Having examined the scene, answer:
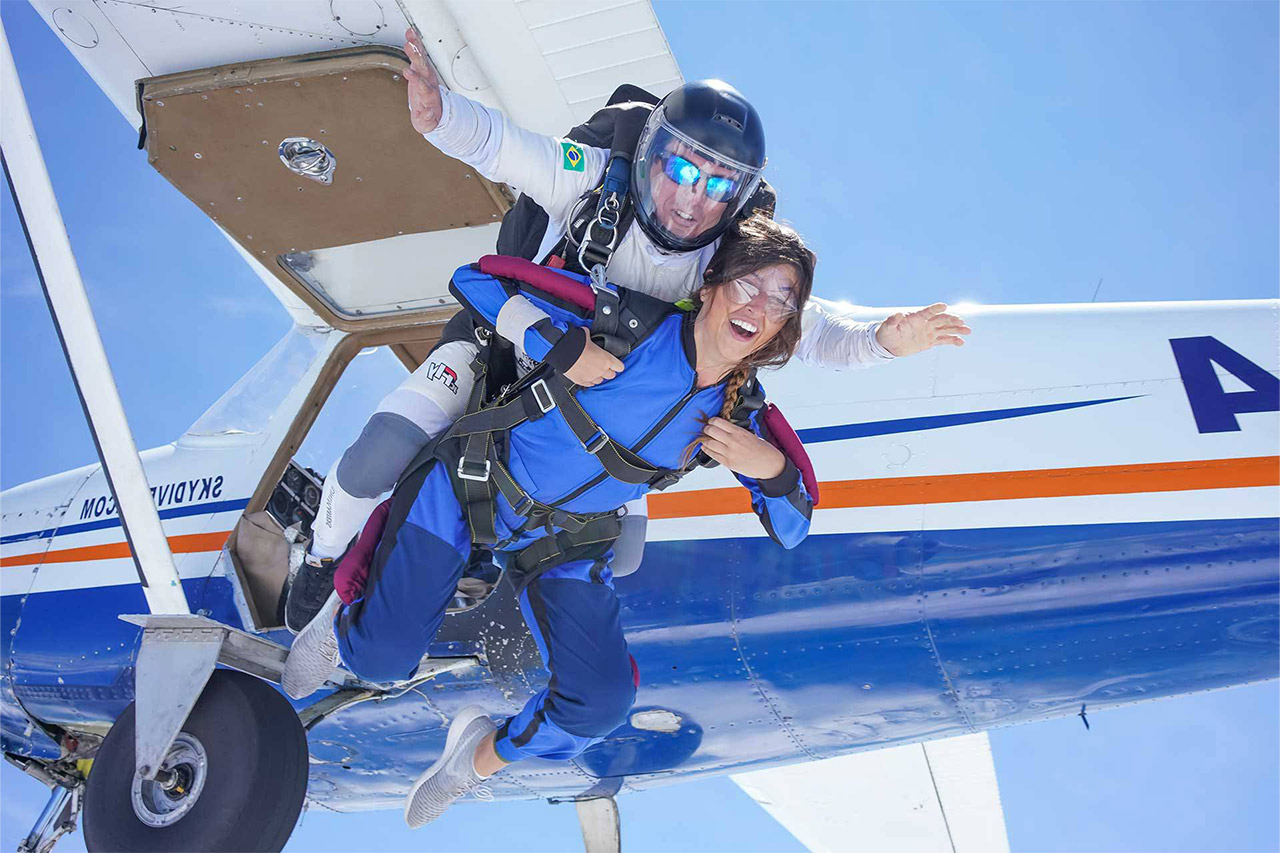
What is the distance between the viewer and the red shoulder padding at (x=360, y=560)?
373cm

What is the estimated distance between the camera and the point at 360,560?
3.76m

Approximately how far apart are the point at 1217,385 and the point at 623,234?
2.22 meters

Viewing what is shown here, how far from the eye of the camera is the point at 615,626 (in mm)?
3799

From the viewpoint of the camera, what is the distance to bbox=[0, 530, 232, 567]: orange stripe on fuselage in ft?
17.5

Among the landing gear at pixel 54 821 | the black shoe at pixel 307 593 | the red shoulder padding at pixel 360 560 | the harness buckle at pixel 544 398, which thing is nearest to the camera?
the harness buckle at pixel 544 398

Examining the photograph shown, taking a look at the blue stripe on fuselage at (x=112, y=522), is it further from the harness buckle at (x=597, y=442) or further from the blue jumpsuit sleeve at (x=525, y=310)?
the harness buckle at (x=597, y=442)

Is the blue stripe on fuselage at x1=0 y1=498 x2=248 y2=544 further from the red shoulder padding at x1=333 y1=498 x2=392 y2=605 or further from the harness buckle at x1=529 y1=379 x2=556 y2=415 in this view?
the harness buckle at x1=529 y1=379 x2=556 y2=415

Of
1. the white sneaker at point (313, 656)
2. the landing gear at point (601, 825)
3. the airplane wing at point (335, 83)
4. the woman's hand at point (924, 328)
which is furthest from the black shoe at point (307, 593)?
the landing gear at point (601, 825)

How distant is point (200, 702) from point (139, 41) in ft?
8.21

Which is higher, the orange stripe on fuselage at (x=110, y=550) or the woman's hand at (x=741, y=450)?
the orange stripe on fuselage at (x=110, y=550)

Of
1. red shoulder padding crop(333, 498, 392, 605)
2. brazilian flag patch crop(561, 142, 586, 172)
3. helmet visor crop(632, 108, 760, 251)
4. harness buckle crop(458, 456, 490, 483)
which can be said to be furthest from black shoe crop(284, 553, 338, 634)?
helmet visor crop(632, 108, 760, 251)

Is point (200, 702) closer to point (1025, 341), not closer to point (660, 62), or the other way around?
point (660, 62)

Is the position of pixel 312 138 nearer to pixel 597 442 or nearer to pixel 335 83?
pixel 335 83

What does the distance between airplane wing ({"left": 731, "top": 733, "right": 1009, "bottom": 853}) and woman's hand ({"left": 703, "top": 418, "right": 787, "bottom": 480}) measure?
183 inches
